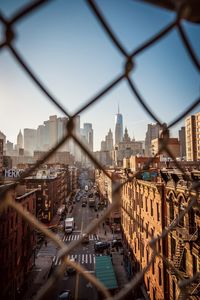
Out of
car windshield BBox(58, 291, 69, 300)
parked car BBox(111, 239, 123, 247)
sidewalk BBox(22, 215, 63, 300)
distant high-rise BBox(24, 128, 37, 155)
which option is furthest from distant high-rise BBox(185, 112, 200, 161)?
distant high-rise BBox(24, 128, 37, 155)

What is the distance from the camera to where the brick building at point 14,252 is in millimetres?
20109

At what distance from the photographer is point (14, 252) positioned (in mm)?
23141

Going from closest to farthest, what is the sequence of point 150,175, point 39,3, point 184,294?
1. point 39,3
2. point 184,294
3. point 150,175

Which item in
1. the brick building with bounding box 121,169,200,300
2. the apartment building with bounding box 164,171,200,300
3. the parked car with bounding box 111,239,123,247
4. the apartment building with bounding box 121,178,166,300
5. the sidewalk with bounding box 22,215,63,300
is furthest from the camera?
A: the parked car with bounding box 111,239,123,247

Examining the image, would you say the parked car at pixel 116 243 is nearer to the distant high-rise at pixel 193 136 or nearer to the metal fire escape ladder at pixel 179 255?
the metal fire escape ladder at pixel 179 255

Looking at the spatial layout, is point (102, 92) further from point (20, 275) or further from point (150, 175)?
point (20, 275)

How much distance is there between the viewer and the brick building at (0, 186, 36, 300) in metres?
20.1

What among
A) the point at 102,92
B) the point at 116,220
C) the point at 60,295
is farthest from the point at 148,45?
the point at 116,220

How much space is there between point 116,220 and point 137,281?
4951 centimetres

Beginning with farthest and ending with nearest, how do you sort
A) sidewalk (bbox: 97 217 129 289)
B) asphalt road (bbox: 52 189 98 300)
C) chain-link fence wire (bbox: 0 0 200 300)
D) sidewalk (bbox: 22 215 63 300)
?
sidewalk (bbox: 97 217 129 289) → sidewalk (bbox: 22 215 63 300) → asphalt road (bbox: 52 189 98 300) → chain-link fence wire (bbox: 0 0 200 300)

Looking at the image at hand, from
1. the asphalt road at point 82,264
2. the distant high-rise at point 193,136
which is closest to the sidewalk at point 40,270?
the asphalt road at point 82,264

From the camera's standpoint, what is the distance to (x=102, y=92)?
1275 millimetres

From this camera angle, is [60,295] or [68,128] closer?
[68,128]

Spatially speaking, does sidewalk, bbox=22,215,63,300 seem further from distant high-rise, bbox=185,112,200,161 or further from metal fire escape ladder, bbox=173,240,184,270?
distant high-rise, bbox=185,112,200,161
